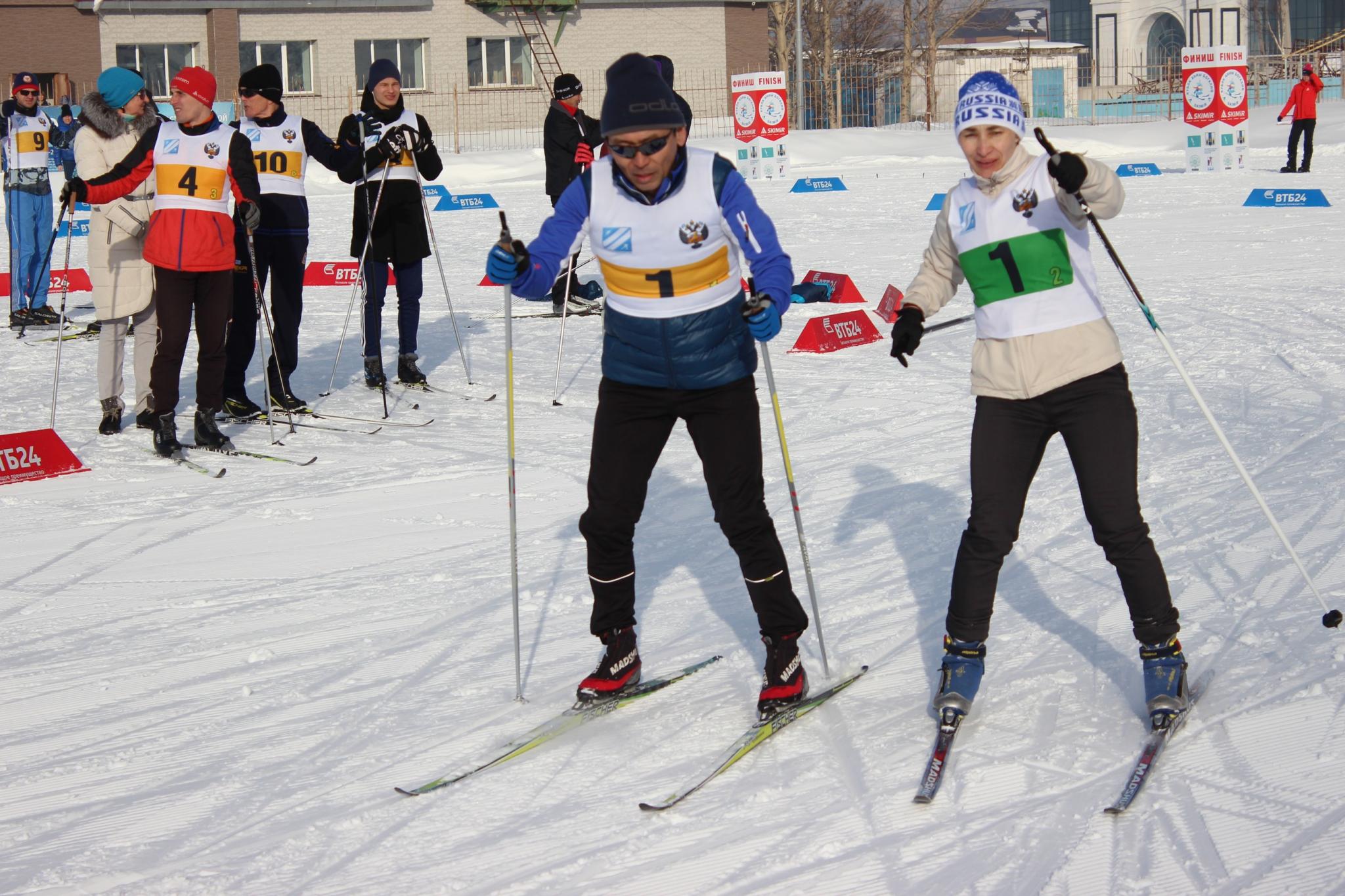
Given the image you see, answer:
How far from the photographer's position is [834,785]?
352 centimetres

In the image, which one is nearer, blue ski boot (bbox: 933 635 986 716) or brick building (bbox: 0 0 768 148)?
blue ski boot (bbox: 933 635 986 716)

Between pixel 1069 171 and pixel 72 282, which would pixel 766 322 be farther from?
pixel 72 282

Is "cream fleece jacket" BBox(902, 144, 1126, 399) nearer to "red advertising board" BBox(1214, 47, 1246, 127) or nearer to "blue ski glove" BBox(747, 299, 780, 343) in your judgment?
"blue ski glove" BBox(747, 299, 780, 343)

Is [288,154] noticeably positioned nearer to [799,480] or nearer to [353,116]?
[353,116]

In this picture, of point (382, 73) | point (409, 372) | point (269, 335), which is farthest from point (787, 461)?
point (409, 372)

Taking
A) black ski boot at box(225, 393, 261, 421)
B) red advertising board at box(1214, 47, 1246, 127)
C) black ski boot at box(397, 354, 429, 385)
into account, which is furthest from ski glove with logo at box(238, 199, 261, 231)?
red advertising board at box(1214, 47, 1246, 127)

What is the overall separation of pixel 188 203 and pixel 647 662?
3787mm

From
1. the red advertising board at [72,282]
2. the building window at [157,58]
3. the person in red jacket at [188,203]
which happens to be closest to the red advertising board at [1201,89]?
the red advertising board at [72,282]

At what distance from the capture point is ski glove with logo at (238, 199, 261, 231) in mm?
6852

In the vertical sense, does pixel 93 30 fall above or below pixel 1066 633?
above

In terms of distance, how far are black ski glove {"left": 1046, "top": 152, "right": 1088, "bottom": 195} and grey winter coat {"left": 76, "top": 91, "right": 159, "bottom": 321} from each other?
5335 millimetres

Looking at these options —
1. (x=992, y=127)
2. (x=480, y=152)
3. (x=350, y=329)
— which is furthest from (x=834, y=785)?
(x=480, y=152)

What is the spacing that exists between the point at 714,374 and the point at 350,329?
773 centimetres

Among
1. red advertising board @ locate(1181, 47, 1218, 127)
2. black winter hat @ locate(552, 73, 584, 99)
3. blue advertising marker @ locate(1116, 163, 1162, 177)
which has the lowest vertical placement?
black winter hat @ locate(552, 73, 584, 99)
